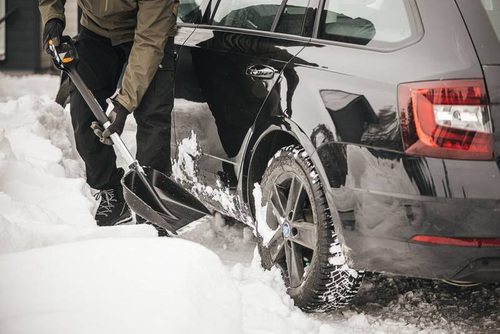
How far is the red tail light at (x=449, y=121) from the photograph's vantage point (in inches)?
121

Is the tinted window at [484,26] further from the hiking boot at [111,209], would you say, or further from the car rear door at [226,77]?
the hiking boot at [111,209]

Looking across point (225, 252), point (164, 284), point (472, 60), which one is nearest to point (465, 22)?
point (472, 60)

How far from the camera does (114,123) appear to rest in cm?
450

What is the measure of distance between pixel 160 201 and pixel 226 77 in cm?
68

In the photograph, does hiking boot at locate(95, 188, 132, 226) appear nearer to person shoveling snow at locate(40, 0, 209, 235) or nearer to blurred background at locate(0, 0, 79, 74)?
person shoveling snow at locate(40, 0, 209, 235)

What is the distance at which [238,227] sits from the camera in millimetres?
5492

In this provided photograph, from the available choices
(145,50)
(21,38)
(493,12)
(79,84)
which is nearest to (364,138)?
(493,12)

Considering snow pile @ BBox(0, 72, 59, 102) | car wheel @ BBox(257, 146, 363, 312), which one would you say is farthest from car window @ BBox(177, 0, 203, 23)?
snow pile @ BBox(0, 72, 59, 102)

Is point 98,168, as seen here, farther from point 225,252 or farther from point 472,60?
point 472,60

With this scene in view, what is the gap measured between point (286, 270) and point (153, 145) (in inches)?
42.9

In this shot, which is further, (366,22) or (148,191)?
(148,191)

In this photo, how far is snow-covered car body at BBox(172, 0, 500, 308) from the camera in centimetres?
309

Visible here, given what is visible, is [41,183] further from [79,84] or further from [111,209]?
[79,84]

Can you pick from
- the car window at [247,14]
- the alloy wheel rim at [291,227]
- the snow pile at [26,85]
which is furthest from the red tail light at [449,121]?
the snow pile at [26,85]
